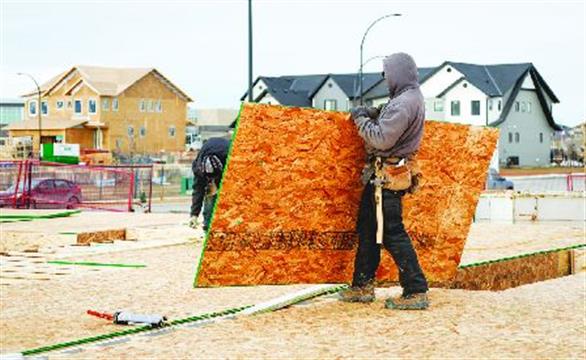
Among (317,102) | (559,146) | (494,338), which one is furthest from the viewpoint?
(559,146)

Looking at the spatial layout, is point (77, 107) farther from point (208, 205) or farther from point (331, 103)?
point (208, 205)

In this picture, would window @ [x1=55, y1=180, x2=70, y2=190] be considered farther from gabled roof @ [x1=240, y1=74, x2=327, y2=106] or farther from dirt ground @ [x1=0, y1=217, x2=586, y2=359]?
gabled roof @ [x1=240, y1=74, x2=327, y2=106]

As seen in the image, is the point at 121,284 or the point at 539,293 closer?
the point at 539,293

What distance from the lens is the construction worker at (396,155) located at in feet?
25.0

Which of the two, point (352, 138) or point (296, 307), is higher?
point (352, 138)

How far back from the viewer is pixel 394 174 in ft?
25.2

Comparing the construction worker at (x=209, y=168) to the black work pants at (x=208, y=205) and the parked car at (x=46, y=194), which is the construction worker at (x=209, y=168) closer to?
the black work pants at (x=208, y=205)

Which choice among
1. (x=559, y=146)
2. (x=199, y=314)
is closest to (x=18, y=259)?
(x=199, y=314)

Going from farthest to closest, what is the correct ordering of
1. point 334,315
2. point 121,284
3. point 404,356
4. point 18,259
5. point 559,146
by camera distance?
point 559,146, point 18,259, point 121,284, point 334,315, point 404,356

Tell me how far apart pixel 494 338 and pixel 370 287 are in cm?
161

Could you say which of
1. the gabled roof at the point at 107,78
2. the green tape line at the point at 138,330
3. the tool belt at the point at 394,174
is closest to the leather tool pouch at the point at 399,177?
the tool belt at the point at 394,174

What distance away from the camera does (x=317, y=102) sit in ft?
295

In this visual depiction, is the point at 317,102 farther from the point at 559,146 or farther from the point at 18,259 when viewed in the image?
the point at 18,259

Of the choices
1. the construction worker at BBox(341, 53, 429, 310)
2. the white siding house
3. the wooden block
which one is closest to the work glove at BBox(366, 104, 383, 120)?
the construction worker at BBox(341, 53, 429, 310)
